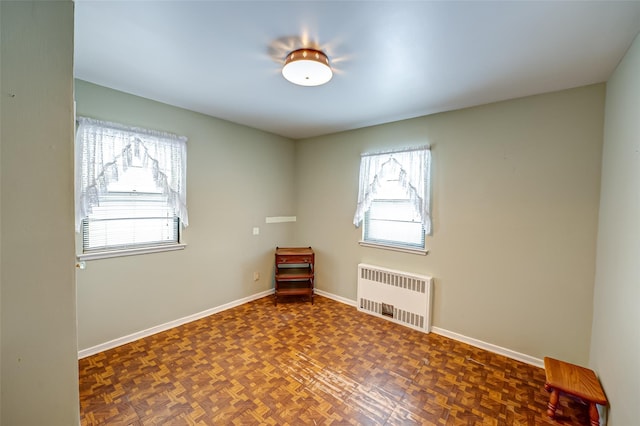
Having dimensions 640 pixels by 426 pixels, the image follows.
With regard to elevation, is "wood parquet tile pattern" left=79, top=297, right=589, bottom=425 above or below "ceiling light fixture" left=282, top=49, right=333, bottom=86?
below

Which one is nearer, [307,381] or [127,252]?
[307,381]

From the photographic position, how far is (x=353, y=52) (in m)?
1.75

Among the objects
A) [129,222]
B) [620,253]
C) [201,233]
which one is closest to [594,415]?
[620,253]

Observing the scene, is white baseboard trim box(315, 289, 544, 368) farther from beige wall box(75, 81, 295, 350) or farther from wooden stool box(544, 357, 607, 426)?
beige wall box(75, 81, 295, 350)

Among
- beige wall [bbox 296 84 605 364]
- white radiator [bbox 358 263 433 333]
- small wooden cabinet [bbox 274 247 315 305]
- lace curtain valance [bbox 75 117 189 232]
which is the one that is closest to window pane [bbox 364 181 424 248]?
beige wall [bbox 296 84 605 364]

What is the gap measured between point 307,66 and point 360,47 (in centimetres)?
38

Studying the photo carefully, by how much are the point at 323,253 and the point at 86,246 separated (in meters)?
2.78

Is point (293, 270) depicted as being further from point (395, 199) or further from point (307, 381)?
point (307, 381)

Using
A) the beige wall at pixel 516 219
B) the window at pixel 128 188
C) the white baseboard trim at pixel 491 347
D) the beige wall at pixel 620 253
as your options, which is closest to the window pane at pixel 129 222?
the window at pixel 128 188

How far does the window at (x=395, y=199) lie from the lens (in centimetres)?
295

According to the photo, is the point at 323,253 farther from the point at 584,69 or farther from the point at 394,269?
the point at 584,69

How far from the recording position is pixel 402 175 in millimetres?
3074

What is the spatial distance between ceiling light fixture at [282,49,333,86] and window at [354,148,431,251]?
158 cm

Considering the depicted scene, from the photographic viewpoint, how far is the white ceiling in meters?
1.38
